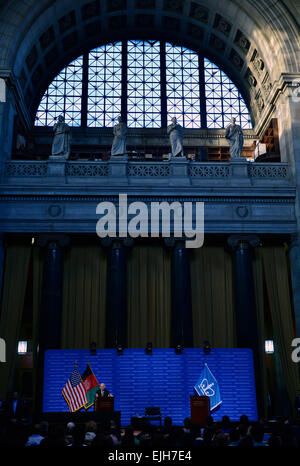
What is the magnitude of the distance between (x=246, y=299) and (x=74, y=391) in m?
6.86

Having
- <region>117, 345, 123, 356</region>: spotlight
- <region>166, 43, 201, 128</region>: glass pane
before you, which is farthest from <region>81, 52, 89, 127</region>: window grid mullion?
<region>117, 345, 123, 356</region>: spotlight

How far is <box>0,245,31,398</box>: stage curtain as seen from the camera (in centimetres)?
1820

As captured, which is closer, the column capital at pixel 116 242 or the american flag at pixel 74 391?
the american flag at pixel 74 391

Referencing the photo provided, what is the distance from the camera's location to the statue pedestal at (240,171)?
2044 cm

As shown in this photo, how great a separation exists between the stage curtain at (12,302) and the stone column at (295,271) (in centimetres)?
994

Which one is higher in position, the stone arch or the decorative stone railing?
the stone arch

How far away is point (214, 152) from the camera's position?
2448cm

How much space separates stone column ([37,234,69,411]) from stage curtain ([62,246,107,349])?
0.91 metres

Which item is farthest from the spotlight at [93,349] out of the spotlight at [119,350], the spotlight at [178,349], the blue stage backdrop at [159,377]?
the spotlight at [178,349]

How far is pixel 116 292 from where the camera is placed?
19.0 m

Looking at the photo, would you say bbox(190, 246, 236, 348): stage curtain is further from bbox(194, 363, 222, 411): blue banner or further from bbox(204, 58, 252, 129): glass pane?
bbox(204, 58, 252, 129): glass pane

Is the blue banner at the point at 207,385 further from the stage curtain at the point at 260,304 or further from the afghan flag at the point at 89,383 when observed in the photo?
the afghan flag at the point at 89,383

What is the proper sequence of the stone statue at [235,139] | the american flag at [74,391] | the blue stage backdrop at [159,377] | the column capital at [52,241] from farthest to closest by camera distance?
the stone statue at [235,139], the column capital at [52,241], the blue stage backdrop at [159,377], the american flag at [74,391]

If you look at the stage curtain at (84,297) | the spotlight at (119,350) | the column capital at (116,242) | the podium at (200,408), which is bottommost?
the podium at (200,408)
